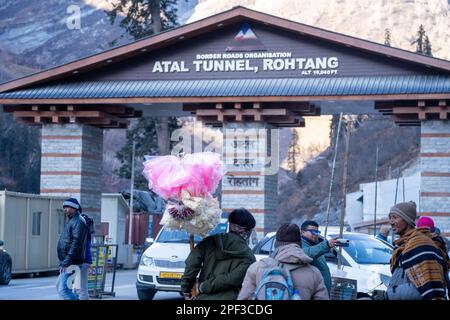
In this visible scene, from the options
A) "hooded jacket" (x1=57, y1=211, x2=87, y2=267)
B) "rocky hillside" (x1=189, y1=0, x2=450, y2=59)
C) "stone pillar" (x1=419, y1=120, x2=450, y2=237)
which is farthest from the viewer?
"rocky hillside" (x1=189, y1=0, x2=450, y2=59)

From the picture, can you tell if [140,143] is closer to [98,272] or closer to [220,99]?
[220,99]

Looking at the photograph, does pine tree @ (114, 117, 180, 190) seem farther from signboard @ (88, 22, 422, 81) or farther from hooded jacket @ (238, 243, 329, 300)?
hooded jacket @ (238, 243, 329, 300)

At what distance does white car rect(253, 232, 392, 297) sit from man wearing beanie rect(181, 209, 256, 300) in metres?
7.32

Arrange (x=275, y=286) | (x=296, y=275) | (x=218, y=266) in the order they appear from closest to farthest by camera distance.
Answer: (x=275, y=286)
(x=296, y=275)
(x=218, y=266)

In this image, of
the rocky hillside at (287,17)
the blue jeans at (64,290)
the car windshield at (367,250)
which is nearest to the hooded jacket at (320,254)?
the blue jeans at (64,290)

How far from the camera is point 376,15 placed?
140750 mm

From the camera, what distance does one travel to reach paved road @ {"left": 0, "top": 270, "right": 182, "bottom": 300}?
20.6 meters

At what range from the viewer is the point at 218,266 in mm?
8461

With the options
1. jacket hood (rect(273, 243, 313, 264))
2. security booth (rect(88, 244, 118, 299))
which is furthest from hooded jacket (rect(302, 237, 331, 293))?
security booth (rect(88, 244, 118, 299))

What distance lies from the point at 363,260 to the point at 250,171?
45.8 feet

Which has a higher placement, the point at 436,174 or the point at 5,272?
the point at 436,174

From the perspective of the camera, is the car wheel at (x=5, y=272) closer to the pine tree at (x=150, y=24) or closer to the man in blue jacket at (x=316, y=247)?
the man in blue jacket at (x=316, y=247)

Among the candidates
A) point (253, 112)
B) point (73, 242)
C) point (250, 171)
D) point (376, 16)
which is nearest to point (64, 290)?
point (73, 242)

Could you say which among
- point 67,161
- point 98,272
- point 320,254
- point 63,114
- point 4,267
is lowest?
point 4,267
